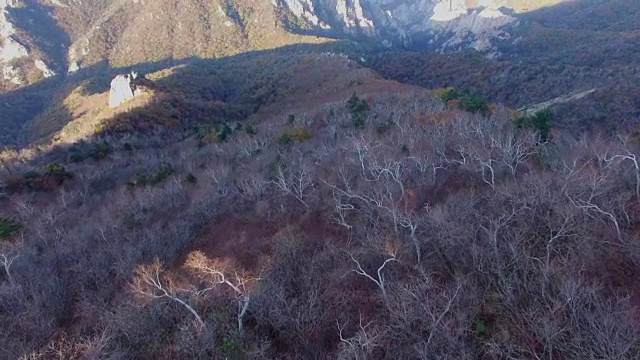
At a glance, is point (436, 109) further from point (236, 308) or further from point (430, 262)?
point (236, 308)

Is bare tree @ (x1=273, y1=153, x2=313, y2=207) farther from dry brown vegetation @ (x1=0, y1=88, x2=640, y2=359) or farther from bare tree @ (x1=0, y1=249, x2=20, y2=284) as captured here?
bare tree @ (x1=0, y1=249, x2=20, y2=284)

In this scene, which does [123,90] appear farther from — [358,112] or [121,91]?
[358,112]

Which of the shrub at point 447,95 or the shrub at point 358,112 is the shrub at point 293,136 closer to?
the shrub at point 358,112

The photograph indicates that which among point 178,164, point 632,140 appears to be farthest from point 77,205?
point 632,140

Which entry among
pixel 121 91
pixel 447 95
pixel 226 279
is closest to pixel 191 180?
pixel 226 279

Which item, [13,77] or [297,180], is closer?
[297,180]
